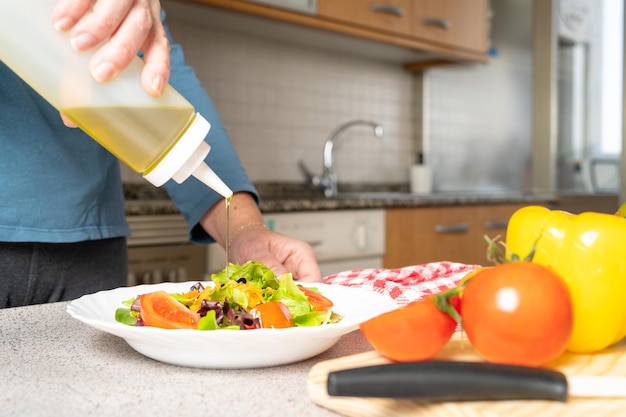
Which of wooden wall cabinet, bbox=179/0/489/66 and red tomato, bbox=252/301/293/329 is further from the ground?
wooden wall cabinet, bbox=179/0/489/66

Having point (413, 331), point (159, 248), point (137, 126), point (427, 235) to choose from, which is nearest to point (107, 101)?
point (137, 126)

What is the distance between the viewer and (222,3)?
234 centimetres

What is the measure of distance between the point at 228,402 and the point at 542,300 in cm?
24

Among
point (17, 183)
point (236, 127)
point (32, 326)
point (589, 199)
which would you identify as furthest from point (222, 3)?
→ point (589, 199)

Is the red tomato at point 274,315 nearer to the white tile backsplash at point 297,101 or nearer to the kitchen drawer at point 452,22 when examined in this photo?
the white tile backsplash at point 297,101

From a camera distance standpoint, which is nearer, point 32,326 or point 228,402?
point 228,402

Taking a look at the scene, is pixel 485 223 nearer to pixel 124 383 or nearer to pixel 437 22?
pixel 437 22

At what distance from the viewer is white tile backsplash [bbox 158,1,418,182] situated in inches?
111

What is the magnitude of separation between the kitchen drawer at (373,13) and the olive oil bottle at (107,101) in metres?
2.10

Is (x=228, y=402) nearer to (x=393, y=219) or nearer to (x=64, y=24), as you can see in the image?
(x=64, y=24)

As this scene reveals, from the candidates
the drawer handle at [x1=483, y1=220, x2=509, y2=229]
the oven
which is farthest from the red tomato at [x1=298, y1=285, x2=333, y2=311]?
the drawer handle at [x1=483, y1=220, x2=509, y2=229]

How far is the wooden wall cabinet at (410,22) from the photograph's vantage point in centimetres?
258

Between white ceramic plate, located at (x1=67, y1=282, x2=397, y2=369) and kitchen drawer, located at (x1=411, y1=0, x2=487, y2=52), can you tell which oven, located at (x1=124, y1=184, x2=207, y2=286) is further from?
kitchen drawer, located at (x1=411, y1=0, x2=487, y2=52)

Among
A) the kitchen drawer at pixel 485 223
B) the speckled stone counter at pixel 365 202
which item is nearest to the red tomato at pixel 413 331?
the speckled stone counter at pixel 365 202
